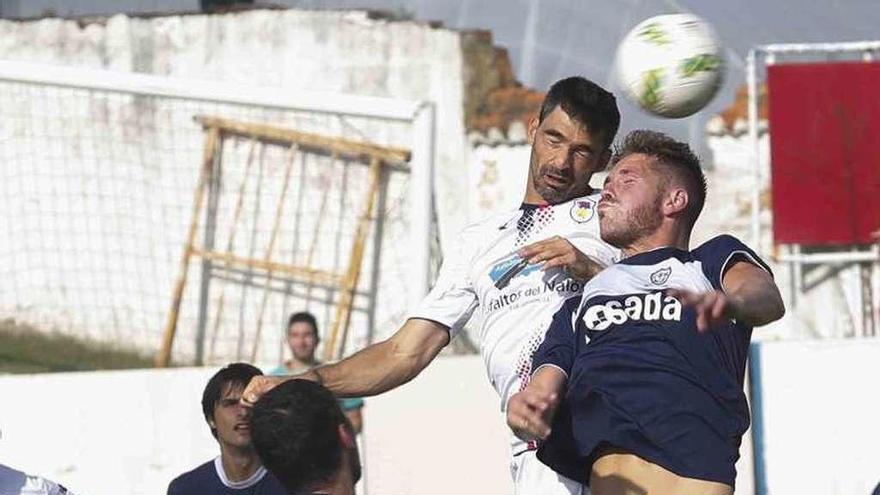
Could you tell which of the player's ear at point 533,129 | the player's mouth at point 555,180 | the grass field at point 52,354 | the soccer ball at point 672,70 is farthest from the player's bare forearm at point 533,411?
the grass field at point 52,354

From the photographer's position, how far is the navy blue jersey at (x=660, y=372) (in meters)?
4.24

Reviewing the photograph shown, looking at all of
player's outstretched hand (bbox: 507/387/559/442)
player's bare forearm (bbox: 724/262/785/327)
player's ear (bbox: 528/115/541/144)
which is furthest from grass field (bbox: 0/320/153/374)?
player's bare forearm (bbox: 724/262/785/327)

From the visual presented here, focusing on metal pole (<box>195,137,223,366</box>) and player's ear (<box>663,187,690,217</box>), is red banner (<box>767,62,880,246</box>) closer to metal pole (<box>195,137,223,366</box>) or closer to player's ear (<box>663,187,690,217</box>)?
metal pole (<box>195,137,223,366</box>)

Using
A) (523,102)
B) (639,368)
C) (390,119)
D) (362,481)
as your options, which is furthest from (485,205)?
(639,368)

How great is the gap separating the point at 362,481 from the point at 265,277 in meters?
4.29

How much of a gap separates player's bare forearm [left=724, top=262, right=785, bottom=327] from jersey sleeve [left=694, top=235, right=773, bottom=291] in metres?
0.03

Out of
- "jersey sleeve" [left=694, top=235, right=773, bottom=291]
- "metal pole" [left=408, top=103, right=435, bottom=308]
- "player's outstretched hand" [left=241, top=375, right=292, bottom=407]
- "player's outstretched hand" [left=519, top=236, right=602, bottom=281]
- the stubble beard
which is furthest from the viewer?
"metal pole" [left=408, top=103, right=435, bottom=308]

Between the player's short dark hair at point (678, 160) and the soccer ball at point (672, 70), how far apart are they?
1.15 meters

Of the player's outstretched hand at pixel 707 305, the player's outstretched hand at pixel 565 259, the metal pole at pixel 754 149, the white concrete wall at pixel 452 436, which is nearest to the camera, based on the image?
the player's outstretched hand at pixel 707 305

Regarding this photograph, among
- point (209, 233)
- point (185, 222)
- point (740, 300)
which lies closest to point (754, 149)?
point (209, 233)

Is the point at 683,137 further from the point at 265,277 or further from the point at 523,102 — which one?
the point at 265,277

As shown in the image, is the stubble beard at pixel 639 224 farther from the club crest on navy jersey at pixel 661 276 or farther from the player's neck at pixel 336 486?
the player's neck at pixel 336 486

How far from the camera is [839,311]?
1376 centimetres

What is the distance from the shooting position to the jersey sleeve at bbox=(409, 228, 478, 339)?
5.48 meters
